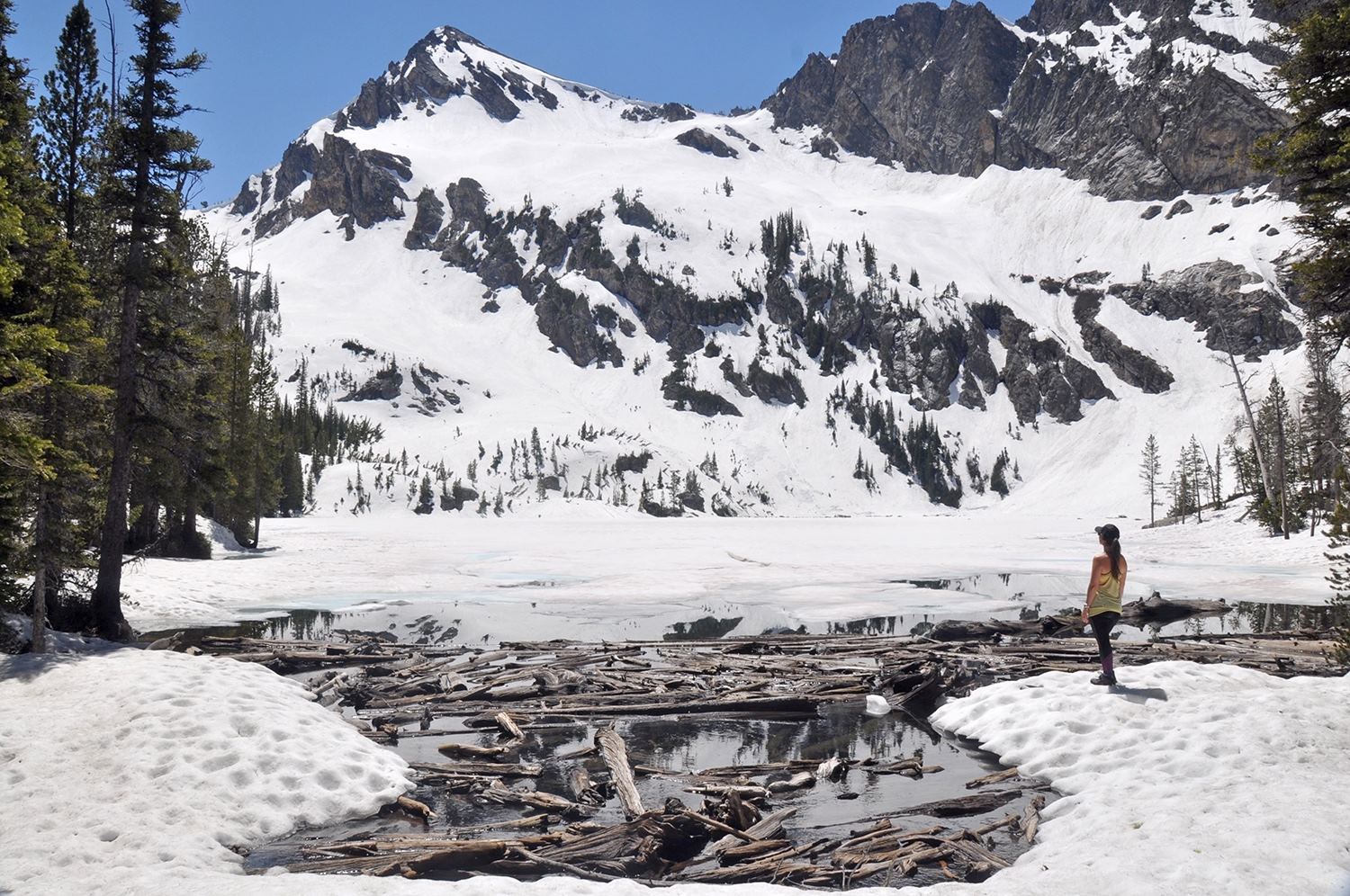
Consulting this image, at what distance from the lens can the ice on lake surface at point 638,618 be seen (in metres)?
22.3

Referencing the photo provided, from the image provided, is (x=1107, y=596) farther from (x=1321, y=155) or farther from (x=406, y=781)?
(x=406, y=781)

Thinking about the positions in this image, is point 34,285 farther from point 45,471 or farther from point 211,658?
point 211,658

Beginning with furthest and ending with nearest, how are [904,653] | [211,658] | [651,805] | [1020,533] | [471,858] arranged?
[1020,533]
[904,653]
[211,658]
[651,805]
[471,858]

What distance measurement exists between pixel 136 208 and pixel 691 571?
2728 cm

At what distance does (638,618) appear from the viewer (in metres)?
25.5

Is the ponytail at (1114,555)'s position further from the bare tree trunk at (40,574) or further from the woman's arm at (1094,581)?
the bare tree trunk at (40,574)

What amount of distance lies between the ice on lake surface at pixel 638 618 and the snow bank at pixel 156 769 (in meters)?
9.94

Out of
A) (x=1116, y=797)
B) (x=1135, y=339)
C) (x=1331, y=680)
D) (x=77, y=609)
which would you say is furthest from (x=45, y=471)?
(x=1135, y=339)

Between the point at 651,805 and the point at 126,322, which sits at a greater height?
the point at 126,322

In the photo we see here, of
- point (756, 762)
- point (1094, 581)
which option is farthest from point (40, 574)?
point (1094, 581)

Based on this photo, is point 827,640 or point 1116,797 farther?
point 827,640

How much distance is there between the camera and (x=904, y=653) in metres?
17.5

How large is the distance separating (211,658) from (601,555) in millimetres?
35711

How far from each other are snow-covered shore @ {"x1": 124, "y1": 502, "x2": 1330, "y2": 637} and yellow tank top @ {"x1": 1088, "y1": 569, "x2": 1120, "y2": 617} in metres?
13.5
